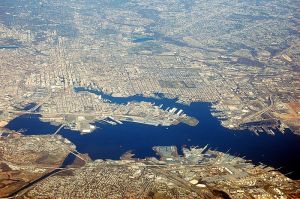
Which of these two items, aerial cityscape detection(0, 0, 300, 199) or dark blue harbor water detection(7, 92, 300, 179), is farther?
dark blue harbor water detection(7, 92, 300, 179)

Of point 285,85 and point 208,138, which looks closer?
point 208,138

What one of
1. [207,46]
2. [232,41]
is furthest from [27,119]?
[232,41]

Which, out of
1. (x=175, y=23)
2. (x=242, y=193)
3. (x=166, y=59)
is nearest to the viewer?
(x=242, y=193)

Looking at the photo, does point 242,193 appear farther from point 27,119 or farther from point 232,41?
point 232,41

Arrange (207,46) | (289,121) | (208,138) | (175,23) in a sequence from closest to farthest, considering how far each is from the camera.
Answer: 1. (208,138)
2. (289,121)
3. (207,46)
4. (175,23)
